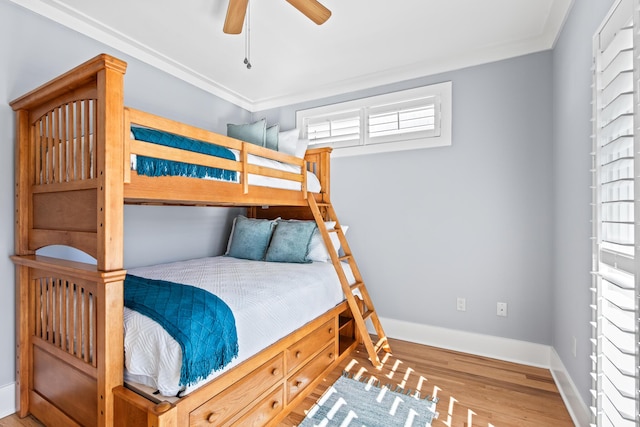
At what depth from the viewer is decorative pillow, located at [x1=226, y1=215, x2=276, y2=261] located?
9.62 feet

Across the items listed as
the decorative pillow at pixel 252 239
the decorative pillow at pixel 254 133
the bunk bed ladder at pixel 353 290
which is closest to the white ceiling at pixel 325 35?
the decorative pillow at pixel 254 133

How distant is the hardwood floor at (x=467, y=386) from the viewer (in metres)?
1.82

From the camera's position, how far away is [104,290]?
1284 mm

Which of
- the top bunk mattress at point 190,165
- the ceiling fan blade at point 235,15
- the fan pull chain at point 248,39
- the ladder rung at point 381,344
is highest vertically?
the fan pull chain at point 248,39

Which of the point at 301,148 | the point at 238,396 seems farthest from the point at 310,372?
the point at 301,148

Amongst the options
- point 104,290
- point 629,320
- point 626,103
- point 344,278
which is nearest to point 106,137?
point 104,290

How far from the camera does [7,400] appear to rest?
1.88m

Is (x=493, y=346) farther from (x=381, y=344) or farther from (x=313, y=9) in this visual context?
(x=313, y=9)

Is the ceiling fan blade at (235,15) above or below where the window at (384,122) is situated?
above

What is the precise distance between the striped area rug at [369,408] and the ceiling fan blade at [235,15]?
94.1 inches

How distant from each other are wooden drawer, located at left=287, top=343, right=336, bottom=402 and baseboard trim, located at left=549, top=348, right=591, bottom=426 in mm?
1492

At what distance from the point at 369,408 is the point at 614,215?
5.28 feet

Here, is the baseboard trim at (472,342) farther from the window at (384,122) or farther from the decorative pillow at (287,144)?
the decorative pillow at (287,144)

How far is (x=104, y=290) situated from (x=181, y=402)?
21.5 inches
